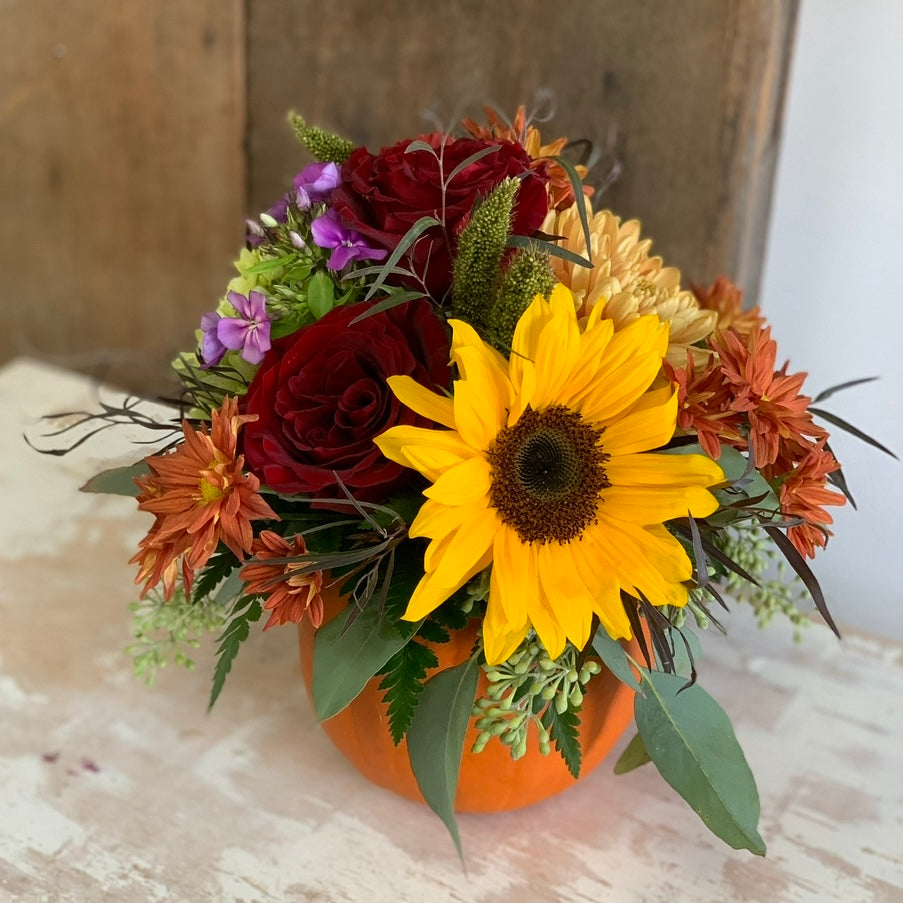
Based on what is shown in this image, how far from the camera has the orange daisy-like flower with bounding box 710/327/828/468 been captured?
0.49 meters

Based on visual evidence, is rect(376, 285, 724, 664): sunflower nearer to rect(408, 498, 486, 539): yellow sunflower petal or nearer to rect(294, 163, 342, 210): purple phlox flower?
rect(408, 498, 486, 539): yellow sunflower petal

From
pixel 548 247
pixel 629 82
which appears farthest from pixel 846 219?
pixel 548 247

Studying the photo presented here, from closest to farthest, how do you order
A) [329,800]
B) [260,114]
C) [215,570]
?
[215,570]
[329,800]
[260,114]

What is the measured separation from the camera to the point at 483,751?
58cm

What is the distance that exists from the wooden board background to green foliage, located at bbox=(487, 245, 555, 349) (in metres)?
0.52

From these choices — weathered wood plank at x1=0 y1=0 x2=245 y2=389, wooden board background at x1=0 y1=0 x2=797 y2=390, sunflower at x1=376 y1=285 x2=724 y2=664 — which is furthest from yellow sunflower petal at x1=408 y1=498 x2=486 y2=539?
weathered wood plank at x1=0 y1=0 x2=245 y2=389

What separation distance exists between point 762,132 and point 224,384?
657 mm

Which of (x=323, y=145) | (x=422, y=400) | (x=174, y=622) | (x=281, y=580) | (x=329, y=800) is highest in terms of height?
(x=323, y=145)

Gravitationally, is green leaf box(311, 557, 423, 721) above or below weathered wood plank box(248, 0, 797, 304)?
below

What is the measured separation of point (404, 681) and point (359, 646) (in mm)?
31

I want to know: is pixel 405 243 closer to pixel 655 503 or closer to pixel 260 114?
pixel 655 503

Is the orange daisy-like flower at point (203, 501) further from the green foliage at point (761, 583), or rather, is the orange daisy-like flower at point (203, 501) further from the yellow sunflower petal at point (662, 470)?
the green foliage at point (761, 583)

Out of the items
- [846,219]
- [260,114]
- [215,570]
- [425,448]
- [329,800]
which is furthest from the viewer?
[260,114]

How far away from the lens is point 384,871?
2.00 feet
